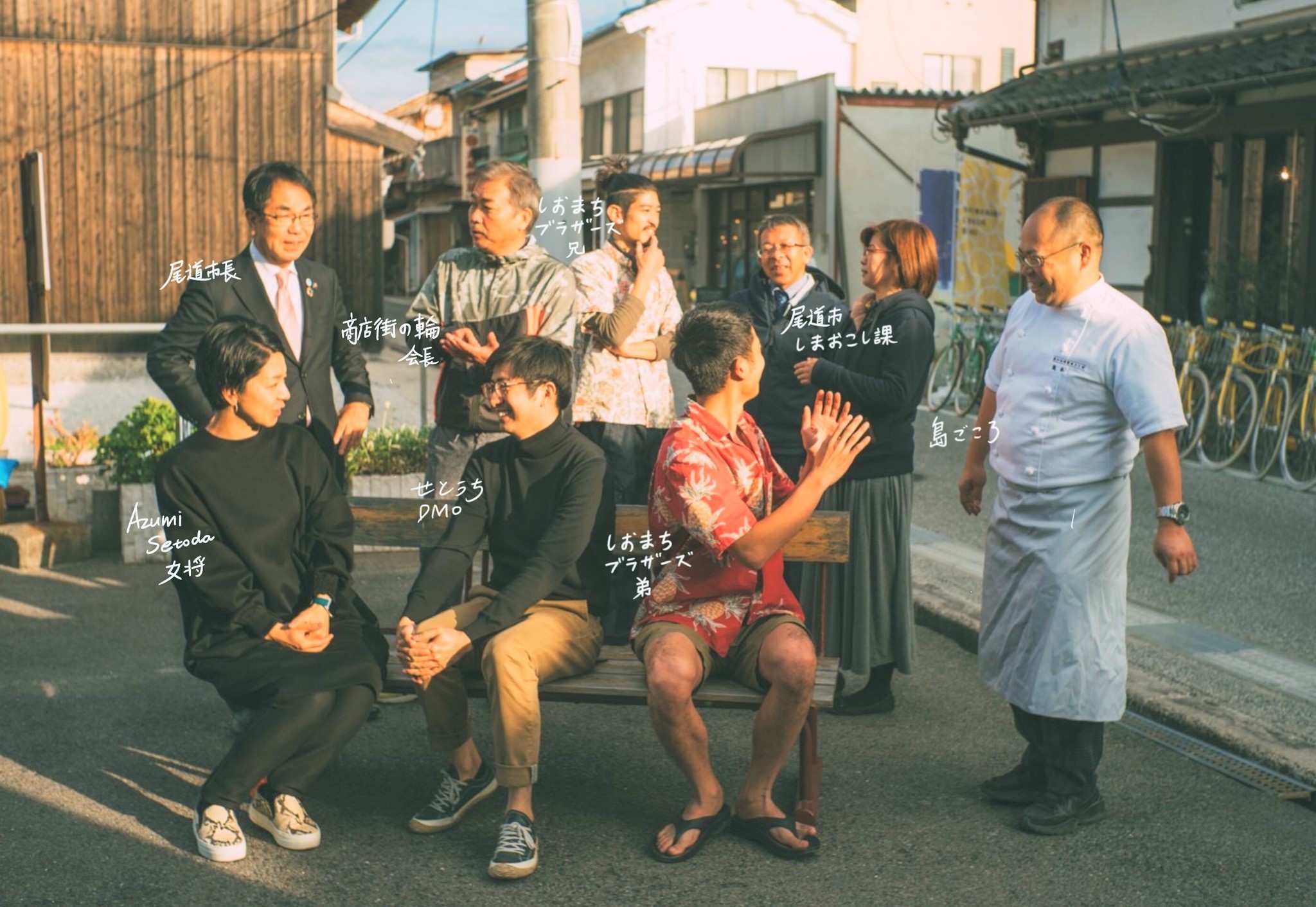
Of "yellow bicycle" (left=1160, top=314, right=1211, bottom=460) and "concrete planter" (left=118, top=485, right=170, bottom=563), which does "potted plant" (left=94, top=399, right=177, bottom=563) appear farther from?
"yellow bicycle" (left=1160, top=314, right=1211, bottom=460)

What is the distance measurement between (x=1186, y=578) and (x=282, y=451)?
205 inches

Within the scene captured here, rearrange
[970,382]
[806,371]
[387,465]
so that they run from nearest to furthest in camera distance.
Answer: [806,371] < [387,465] < [970,382]

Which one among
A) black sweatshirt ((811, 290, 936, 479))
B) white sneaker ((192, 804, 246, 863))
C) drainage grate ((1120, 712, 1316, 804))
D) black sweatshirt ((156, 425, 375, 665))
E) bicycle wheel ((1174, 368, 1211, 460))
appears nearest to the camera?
white sneaker ((192, 804, 246, 863))

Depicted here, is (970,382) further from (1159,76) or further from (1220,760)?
(1220,760)

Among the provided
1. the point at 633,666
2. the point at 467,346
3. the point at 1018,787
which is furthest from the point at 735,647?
the point at 467,346

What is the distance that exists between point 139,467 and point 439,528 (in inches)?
147

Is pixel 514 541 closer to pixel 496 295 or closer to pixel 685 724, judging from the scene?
pixel 685 724

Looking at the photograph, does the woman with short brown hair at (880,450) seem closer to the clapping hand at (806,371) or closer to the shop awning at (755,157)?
the clapping hand at (806,371)

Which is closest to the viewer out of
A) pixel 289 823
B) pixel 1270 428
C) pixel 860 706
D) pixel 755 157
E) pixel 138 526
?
pixel 289 823

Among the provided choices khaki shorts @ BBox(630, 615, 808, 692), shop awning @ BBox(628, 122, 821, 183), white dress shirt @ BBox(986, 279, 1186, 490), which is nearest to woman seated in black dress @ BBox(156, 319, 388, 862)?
khaki shorts @ BBox(630, 615, 808, 692)

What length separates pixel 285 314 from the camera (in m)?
5.36

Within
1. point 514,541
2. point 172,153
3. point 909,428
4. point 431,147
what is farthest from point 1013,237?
point 431,147

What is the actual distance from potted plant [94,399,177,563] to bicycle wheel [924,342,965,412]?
9718 millimetres

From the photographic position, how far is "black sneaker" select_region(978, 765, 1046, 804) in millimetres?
4758
